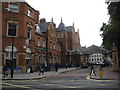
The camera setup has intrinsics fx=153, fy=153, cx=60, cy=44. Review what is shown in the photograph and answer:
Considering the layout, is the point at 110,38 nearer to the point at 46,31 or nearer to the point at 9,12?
the point at 9,12

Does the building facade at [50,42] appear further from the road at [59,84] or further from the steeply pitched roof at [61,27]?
the road at [59,84]

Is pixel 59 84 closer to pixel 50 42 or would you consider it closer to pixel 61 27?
pixel 50 42

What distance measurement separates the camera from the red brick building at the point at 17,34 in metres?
23.9

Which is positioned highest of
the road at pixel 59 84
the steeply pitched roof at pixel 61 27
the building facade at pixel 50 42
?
the steeply pitched roof at pixel 61 27

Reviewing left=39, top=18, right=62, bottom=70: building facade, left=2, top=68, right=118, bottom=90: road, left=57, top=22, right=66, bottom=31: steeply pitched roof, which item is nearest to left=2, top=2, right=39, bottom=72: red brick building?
left=2, top=68, right=118, bottom=90: road

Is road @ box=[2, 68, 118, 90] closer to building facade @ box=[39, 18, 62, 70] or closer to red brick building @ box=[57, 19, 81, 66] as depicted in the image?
building facade @ box=[39, 18, 62, 70]

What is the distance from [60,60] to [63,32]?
31.9 ft

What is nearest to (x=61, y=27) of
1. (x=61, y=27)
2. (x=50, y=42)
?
(x=61, y=27)

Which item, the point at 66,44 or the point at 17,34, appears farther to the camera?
the point at 66,44

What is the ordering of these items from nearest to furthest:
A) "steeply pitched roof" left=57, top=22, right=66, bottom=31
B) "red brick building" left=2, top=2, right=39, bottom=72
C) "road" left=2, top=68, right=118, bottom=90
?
"road" left=2, top=68, right=118, bottom=90 → "red brick building" left=2, top=2, right=39, bottom=72 → "steeply pitched roof" left=57, top=22, right=66, bottom=31

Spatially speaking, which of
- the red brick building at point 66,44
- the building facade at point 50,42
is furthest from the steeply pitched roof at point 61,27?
the building facade at point 50,42

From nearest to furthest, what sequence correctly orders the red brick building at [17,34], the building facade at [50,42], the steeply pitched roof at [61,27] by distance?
1. the red brick building at [17,34]
2. the building facade at [50,42]
3. the steeply pitched roof at [61,27]

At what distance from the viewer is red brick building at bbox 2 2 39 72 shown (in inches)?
942

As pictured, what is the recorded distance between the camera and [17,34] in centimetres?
2498
